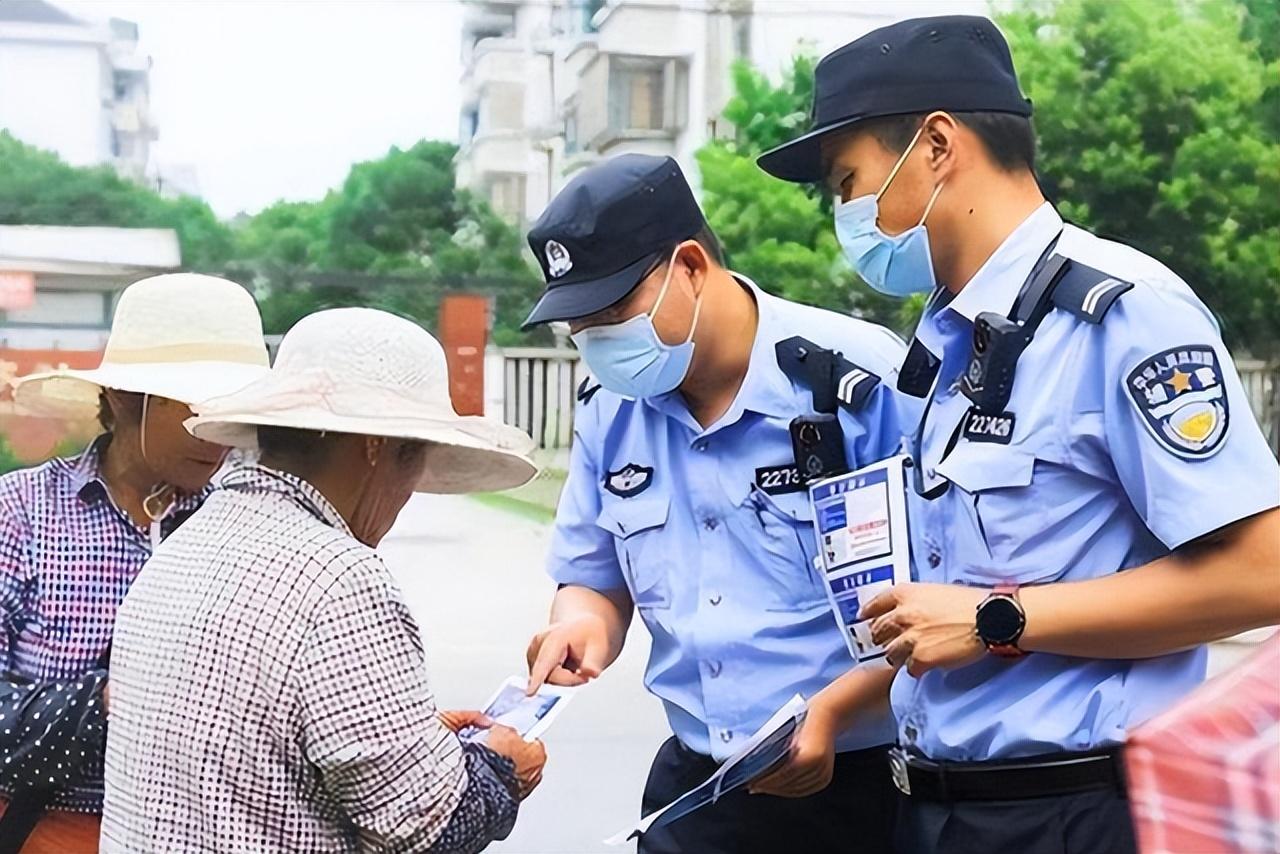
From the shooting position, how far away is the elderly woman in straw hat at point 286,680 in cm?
114

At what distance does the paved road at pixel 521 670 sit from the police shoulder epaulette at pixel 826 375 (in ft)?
3.65

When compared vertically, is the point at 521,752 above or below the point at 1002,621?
below

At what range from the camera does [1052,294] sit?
1.23 metres

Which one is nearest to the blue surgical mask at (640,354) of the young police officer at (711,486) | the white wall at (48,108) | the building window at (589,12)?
the young police officer at (711,486)

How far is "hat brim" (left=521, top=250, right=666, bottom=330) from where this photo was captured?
156 centimetres

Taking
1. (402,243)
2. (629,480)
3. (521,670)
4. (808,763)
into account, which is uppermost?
(402,243)

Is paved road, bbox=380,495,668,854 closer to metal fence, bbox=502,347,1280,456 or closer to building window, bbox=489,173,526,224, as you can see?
metal fence, bbox=502,347,1280,456

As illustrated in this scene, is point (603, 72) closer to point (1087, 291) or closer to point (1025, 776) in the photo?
point (1087, 291)

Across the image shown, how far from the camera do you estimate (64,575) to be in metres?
1.58

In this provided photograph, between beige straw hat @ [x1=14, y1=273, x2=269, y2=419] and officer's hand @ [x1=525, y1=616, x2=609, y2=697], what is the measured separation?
47 cm

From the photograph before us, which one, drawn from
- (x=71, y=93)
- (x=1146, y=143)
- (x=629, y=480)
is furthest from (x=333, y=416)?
(x=1146, y=143)

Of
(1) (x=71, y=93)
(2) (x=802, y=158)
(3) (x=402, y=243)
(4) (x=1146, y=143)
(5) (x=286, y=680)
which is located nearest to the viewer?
(5) (x=286, y=680)

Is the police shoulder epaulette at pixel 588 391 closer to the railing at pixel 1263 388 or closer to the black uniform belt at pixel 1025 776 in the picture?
the black uniform belt at pixel 1025 776

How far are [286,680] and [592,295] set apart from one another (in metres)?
0.60
